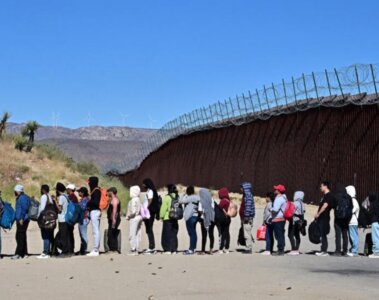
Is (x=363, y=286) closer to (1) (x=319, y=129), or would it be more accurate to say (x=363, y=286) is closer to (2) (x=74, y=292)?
(2) (x=74, y=292)

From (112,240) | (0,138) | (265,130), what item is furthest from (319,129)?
(0,138)

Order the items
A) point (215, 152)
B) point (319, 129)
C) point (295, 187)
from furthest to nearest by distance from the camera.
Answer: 1. point (215, 152)
2. point (295, 187)
3. point (319, 129)

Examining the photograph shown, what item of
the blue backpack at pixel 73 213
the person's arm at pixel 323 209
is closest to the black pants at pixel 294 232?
the person's arm at pixel 323 209

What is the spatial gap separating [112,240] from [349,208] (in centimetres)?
537

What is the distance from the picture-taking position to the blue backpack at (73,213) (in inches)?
663

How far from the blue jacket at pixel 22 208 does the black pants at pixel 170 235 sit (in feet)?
10.2

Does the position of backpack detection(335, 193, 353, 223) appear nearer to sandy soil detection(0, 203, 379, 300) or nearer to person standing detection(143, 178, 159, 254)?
sandy soil detection(0, 203, 379, 300)

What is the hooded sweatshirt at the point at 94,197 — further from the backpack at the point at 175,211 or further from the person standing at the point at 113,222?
the backpack at the point at 175,211

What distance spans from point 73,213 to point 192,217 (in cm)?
265

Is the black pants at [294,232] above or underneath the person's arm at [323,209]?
underneath

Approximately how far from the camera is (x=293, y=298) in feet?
Result: 36.3

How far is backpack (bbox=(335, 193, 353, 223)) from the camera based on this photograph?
1649 centimetres

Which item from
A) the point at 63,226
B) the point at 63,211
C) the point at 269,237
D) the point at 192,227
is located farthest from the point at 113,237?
the point at 269,237

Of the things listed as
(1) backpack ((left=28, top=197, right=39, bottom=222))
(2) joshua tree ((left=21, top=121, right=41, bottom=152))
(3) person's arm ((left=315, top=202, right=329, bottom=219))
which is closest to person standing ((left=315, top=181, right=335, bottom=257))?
(3) person's arm ((left=315, top=202, right=329, bottom=219))
